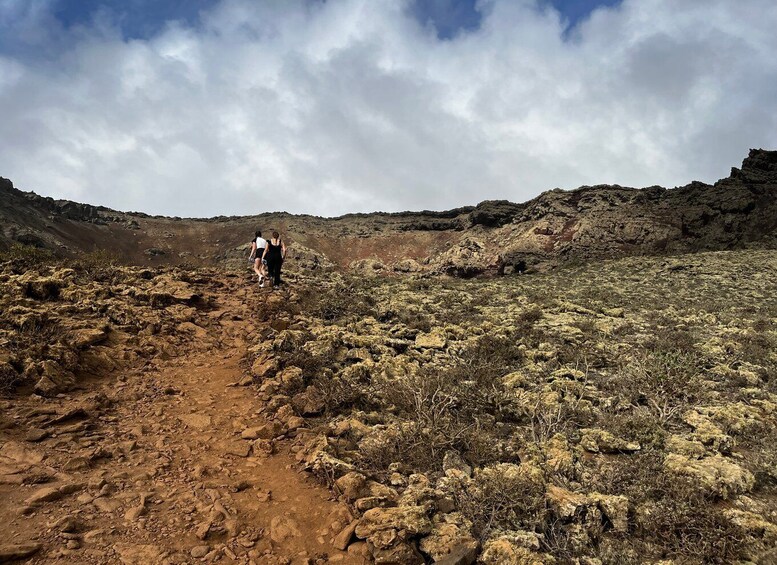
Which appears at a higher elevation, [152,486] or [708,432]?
[708,432]

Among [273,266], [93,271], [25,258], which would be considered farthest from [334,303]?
[25,258]

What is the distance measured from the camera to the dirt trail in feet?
10.9

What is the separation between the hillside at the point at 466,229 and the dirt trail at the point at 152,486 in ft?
45.9

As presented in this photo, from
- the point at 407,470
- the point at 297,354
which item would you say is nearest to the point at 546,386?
the point at 407,470

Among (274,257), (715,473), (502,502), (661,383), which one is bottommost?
(502,502)

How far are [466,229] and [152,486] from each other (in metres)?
47.8

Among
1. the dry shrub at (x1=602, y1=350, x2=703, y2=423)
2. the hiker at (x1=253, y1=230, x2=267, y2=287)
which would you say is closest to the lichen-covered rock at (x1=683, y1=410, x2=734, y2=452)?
the dry shrub at (x1=602, y1=350, x2=703, y2=423)

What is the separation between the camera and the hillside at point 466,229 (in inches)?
1214

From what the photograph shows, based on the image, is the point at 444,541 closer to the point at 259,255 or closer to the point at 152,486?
the point at 152,486

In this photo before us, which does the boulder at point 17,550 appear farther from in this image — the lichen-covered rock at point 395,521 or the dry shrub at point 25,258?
the dry shrub at point 25,258

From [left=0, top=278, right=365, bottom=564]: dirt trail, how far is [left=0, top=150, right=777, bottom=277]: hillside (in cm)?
1398

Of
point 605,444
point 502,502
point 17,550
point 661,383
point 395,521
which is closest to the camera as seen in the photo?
point 17,550

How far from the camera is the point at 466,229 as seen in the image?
164 feet

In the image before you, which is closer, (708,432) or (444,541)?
(444,541)
